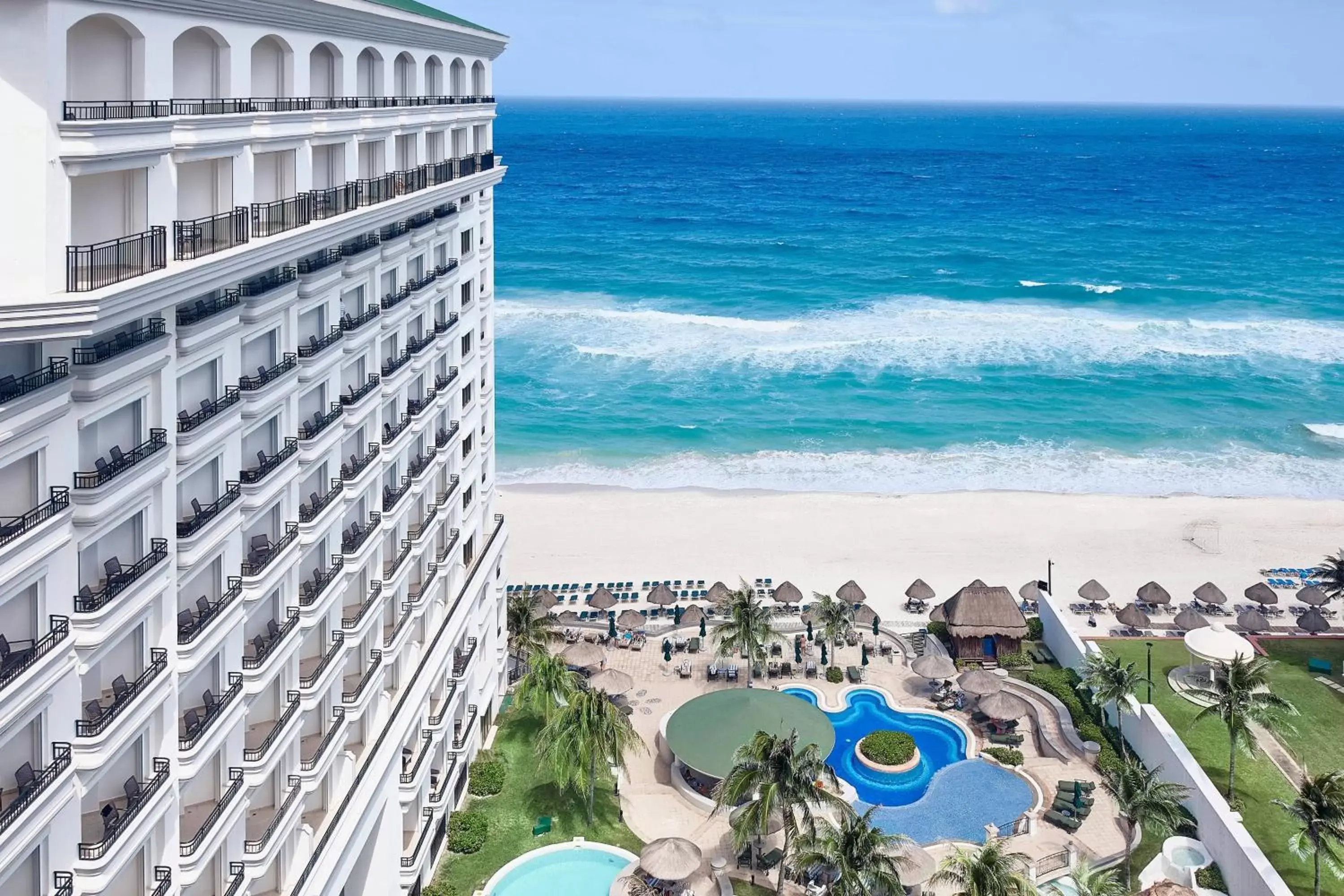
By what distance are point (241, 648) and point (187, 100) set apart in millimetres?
11445

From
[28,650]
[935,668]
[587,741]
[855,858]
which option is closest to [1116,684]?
[935,668]

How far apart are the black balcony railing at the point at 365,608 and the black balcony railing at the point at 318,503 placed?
12.0 feet

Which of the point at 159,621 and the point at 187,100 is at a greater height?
the point at 187,100

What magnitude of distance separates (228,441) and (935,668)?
35249 mm

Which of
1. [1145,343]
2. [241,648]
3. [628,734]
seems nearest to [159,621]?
[241,648]

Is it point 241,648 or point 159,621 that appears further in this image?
point 241,648

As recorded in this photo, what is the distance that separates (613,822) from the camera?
43656mm

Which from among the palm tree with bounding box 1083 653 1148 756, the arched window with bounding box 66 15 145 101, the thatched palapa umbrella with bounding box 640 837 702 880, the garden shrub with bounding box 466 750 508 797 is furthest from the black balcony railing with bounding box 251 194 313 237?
the palm tree with bounding box 1083 653 1148 756

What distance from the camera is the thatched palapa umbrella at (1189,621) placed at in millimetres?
58553

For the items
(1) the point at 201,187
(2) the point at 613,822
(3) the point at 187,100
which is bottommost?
(2) the point at 613,822

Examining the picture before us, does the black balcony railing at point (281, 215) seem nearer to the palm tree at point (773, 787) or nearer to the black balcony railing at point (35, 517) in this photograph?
the black balcony railing at point (35, 517)

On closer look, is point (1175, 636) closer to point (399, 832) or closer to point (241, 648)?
point (399, 832)

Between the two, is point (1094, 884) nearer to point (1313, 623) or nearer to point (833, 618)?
point (833, 618)

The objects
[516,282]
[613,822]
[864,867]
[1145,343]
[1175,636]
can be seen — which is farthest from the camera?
[516,282]
